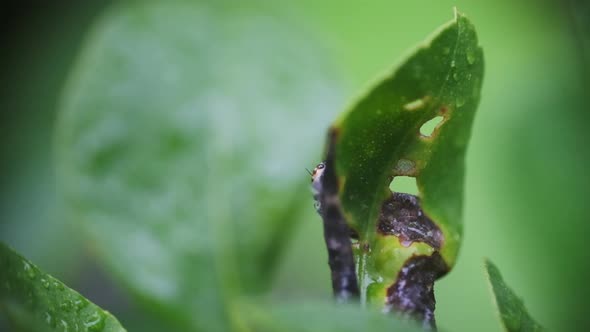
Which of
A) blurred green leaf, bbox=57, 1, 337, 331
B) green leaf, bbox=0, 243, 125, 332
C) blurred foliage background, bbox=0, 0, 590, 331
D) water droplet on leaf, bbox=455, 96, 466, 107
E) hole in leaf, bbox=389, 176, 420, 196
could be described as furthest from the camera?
hole in leaf, bbox=389, 176, 420, 196

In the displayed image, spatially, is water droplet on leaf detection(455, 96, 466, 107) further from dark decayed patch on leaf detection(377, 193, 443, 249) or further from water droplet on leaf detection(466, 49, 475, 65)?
dark decayed patch on leaf detection(377, 193, 443, 249)

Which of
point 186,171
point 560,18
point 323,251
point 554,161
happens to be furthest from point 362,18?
point 186,171

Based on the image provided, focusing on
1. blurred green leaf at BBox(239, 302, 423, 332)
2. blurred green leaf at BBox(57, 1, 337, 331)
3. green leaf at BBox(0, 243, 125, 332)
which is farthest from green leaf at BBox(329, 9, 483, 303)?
blurred green leaf at BBox(57, 1, 337, 331)

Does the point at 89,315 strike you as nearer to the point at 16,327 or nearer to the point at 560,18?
the point at 16,327

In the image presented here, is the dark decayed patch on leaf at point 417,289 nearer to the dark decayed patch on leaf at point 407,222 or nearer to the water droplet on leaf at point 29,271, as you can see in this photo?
Result: the dark decayed patch on leaf at point 407,222

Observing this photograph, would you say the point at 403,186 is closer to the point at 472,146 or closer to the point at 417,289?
the point at 472,146

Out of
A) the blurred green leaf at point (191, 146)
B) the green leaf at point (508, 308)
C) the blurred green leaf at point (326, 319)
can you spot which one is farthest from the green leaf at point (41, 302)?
the blurred green leaf at point (191, 146)
